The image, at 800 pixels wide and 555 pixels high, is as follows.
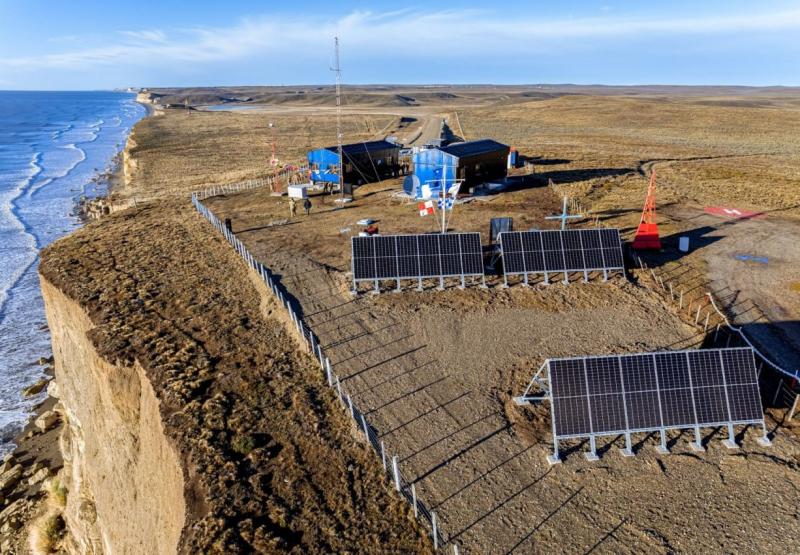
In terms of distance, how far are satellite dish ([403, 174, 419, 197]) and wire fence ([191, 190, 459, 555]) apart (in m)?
14.8

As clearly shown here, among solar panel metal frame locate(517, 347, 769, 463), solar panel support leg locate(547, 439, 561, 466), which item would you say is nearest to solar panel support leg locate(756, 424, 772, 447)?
solar panel metal frame locate(517, 347, 769, 463)

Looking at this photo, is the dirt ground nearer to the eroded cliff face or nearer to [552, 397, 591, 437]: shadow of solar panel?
[552, 397, 591, 437]: shadow of solar panel

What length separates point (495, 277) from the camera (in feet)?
74.6

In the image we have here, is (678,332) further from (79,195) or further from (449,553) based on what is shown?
(79,195)

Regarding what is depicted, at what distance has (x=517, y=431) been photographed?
1380 centimetres

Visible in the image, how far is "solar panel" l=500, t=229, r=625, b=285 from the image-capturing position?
2200cm

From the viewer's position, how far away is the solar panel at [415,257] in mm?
21469

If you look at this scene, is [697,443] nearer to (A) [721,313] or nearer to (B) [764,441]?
(B) [764,441]

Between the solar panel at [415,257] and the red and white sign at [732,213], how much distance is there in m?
20.2

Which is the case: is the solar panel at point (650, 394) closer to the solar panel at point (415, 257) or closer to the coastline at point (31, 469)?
the solar panel at point (415, 257)

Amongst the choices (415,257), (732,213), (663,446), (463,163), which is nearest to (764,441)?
(663,446)

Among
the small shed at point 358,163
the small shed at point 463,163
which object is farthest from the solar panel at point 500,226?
the small shed at point 358,163

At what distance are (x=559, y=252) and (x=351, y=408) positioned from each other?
12742 millimetres

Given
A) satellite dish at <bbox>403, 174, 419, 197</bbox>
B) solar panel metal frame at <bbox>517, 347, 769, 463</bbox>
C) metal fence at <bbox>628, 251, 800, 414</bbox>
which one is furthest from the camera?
satellite dish at <bbox>403, 174, 419, 197</bbox>
